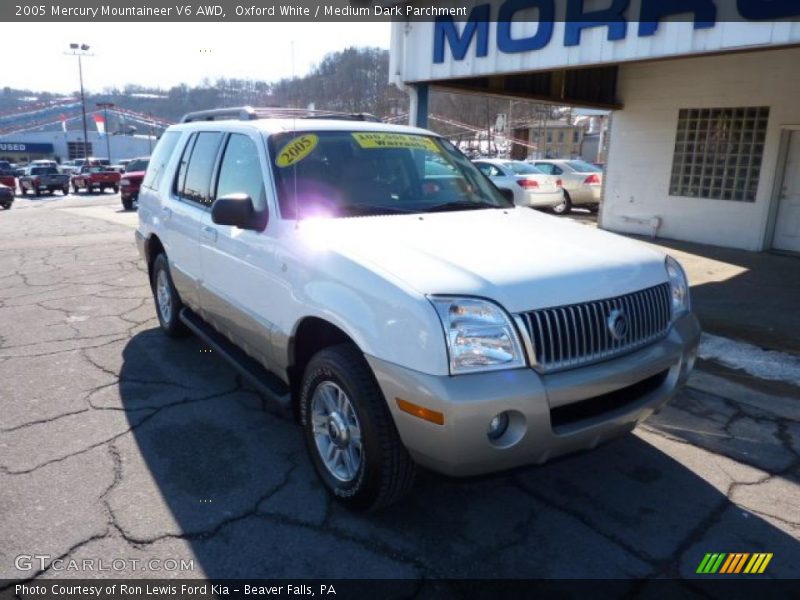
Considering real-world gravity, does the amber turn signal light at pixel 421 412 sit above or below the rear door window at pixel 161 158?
below

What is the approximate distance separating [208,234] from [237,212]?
1010 mm

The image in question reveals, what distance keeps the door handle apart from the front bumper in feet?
6.34

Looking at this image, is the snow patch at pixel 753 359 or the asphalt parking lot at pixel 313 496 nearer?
the asphalt parking lot at pixel 313 496

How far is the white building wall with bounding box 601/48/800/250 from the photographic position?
9766mm

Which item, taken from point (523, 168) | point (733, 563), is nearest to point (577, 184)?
point (523, 168)

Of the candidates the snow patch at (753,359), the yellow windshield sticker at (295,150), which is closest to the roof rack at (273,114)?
the yellow windshield sticker at (295,150)

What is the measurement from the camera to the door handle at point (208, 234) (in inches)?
156

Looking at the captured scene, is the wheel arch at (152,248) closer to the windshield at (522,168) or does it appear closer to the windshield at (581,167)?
the windshield at (522,168)

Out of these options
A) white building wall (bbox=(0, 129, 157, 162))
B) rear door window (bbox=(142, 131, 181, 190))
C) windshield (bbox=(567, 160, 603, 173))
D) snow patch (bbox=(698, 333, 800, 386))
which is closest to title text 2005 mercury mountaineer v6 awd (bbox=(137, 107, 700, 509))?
rear door window (bbox=(142, 131, 181, 190))

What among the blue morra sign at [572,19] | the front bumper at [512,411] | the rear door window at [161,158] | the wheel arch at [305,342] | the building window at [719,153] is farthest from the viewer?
the building window at [719,153]

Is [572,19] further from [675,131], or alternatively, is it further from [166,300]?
[166,300]

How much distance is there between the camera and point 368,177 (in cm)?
357

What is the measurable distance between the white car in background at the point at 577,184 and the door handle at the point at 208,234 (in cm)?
1360

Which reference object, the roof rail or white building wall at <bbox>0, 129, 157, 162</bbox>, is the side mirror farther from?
white building wall at <bbox>0, 129, 157, 162</bbox>
